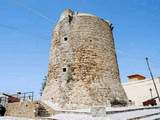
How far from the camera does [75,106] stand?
16.9m

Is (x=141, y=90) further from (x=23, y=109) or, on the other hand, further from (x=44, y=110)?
(x=23, y=109)

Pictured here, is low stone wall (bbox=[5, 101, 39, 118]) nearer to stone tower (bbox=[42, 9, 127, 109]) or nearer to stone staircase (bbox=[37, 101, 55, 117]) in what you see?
stone staircase (bbox=[37, 101, 55, 117])

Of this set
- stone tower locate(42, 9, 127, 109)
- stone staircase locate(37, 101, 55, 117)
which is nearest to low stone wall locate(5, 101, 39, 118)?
stone staircase locate(37, 101, 55, 117)

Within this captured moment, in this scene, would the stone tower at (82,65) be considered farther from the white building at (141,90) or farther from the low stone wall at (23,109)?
the white building at (141,90)

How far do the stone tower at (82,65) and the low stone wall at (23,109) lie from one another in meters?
2.47

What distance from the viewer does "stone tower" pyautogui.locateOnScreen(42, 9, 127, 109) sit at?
17.6m

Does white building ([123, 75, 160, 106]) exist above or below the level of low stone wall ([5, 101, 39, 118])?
above

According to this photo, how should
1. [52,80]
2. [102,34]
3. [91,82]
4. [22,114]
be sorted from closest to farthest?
[22,114] → [91,82] → [52,80] → [102,34]

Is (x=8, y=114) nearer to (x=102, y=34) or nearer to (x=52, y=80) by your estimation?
(x=52, y=80)

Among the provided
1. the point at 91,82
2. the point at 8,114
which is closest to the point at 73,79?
the point at 91,82

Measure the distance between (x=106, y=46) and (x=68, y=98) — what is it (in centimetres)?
653

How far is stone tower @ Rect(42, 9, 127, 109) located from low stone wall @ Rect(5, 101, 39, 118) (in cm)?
247

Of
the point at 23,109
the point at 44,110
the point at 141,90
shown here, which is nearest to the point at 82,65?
the point at 44,110

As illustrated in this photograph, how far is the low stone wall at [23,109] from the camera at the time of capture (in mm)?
15673
